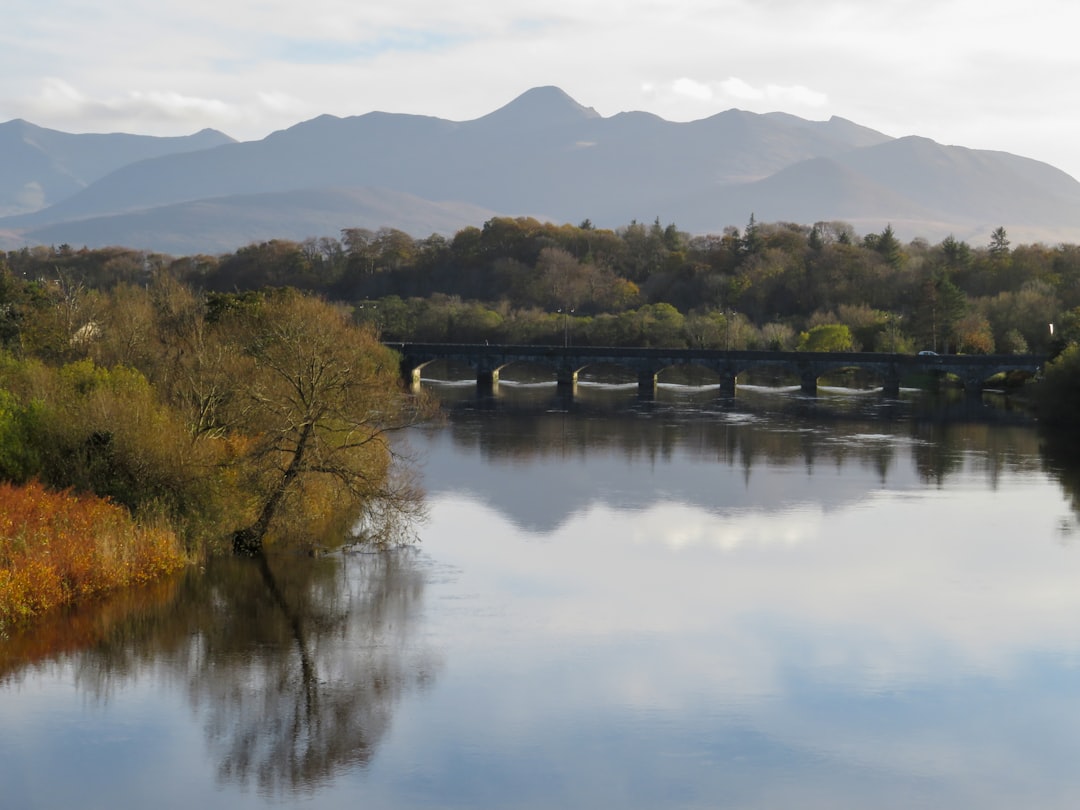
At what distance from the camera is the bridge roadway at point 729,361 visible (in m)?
105

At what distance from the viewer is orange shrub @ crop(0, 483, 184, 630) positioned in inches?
1258

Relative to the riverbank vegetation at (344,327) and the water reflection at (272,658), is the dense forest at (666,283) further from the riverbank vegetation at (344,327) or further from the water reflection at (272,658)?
the water reflection at (272,658)

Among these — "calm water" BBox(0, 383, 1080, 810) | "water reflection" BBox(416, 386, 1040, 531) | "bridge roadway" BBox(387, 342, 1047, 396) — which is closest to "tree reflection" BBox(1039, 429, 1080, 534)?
"water reflection" BBox(416, 386, 1040, 531)

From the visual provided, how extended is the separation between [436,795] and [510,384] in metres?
98.5

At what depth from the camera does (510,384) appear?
400 feet

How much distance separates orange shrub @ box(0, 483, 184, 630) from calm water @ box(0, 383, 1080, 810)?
0.94m

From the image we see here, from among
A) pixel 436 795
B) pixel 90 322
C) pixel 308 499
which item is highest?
pixel 90 322

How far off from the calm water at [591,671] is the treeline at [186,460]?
4.93 ft

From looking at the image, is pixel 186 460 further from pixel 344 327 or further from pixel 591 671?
pixel 344 327

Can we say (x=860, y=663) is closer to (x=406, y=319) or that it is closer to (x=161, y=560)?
(x=161, y=560)

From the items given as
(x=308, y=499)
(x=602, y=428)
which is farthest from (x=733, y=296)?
(x=308, y=499)

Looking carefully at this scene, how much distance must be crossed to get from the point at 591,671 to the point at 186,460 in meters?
14.4

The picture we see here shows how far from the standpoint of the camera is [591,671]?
3008cm

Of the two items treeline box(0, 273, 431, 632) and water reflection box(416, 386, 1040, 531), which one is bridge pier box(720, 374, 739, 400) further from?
treeline box(0, 273, 431, 632)
